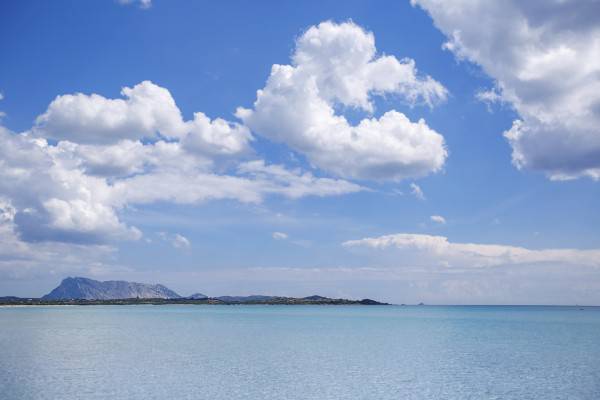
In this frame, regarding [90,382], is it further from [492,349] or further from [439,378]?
[492,349]

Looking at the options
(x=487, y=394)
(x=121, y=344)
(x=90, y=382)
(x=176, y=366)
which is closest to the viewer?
(x=487, y=394)

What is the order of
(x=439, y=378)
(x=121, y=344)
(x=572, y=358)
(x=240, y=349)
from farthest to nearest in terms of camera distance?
(x=121, y=344), (x=240, y=349), (x=572, y=358), (x=439, y=378)

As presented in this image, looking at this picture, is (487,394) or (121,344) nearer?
(487,394)

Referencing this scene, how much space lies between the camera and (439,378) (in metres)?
44.9

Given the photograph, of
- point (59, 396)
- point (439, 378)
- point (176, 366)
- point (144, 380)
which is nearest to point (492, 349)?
point (439, 378)

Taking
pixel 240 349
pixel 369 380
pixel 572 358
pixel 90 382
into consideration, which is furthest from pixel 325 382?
pixel 572 358

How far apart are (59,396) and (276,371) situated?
61.7ft

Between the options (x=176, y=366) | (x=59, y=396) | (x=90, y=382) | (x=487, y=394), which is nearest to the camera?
(x=59, y=396)

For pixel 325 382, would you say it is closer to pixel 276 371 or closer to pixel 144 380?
pixel 276 371

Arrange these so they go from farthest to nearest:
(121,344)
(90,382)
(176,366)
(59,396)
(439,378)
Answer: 1. (121,344)
2. (176,366)
3. (439,378)
4. (90,382)
5. (59,396)

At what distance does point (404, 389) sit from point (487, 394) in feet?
20.2

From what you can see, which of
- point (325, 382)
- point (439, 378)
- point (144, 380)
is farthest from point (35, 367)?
point (439, 378)

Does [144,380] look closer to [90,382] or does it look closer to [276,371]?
[90,382]

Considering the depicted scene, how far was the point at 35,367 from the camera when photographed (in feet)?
156
